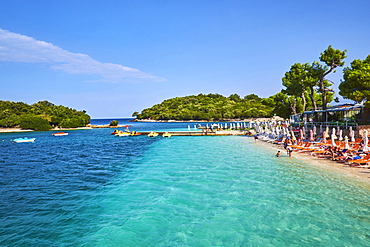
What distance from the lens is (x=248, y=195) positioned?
476 inches

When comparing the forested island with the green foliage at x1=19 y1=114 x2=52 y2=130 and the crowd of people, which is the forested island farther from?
the crowd of people

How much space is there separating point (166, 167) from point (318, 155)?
543 inches

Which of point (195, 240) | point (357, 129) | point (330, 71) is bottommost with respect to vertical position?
point (195, 240)

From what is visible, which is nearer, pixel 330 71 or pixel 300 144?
pixel 300 144

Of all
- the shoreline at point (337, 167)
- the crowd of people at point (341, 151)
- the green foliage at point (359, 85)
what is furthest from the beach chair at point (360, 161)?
the green foliage at point (359, 85)

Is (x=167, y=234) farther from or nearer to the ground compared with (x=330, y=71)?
nearer to the ground

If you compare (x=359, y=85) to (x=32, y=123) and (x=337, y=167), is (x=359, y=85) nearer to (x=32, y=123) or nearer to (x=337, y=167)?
(x=337, y=167)

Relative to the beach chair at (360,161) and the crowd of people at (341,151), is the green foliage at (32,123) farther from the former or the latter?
the beach chair at (360,161)

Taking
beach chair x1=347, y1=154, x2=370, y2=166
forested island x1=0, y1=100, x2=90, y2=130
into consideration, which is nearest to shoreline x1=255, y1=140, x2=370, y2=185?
beach chair x1=347, y1=154, x2=370, y2=166

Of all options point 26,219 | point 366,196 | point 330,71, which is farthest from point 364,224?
point 330,71

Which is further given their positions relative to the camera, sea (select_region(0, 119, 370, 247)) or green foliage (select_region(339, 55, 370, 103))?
green foliage (select_region(339, 55, 370, 103))

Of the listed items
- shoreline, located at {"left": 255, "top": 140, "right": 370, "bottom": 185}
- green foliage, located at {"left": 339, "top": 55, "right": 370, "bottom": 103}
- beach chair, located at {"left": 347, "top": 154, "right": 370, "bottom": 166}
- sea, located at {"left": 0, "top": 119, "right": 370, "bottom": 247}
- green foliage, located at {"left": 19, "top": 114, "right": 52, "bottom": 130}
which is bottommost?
sea, located at {"left": 0, "top": 119, "right": 370, "bottom": 247}

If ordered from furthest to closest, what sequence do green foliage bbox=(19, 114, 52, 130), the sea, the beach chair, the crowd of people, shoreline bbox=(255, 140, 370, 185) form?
green foliage bbox=(19, 114, 52, 130) → the crowd of people → the beach chair → shoreline bbox=(255, 140, 370, 185) → the sea

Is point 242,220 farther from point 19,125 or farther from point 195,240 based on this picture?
point 19,125
